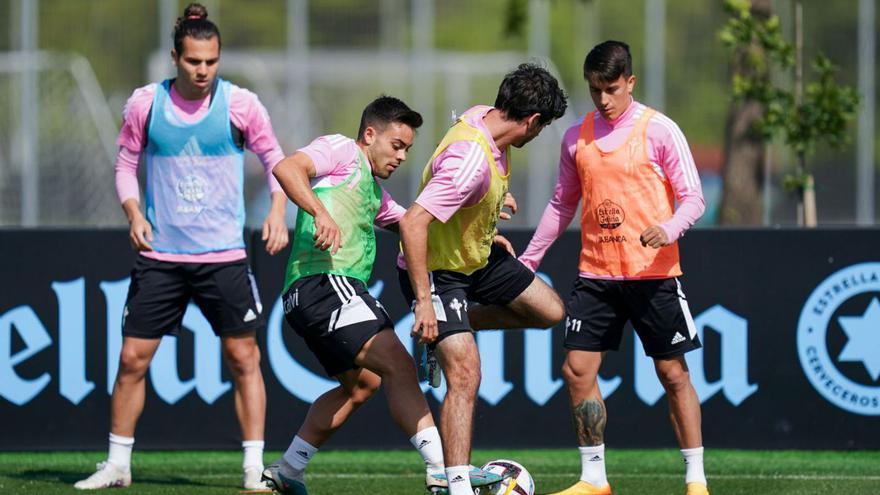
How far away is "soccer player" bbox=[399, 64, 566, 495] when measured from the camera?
600 cm

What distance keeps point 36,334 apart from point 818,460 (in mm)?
4757

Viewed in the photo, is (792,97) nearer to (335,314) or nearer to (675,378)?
(675,378)

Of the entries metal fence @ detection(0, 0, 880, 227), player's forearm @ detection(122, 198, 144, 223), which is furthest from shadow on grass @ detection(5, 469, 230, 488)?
metal fence @ detection(0, 0, 880, 227)

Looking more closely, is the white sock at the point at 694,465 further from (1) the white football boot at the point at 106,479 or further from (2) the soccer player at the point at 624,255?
(1) the white football boot at the point at 106,479

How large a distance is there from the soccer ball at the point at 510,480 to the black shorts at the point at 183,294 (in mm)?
1589

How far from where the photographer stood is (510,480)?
252 inches

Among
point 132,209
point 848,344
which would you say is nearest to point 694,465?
point 848,344

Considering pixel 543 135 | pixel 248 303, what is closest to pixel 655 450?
pixel 248 303

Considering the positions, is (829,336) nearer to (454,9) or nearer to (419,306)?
(419,306)

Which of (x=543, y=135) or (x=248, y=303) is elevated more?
(x=543, y=135)

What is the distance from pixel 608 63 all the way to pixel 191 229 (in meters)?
2.27

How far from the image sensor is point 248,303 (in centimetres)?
730

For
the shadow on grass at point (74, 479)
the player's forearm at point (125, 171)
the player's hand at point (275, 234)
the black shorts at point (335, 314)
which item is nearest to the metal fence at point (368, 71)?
the shadow on grass at point (74, 479)

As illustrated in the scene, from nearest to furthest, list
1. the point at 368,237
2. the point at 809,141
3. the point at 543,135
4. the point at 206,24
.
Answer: the point at 368,237 < the point at 206,24 < the point at 809,141 < the point at 543,135
